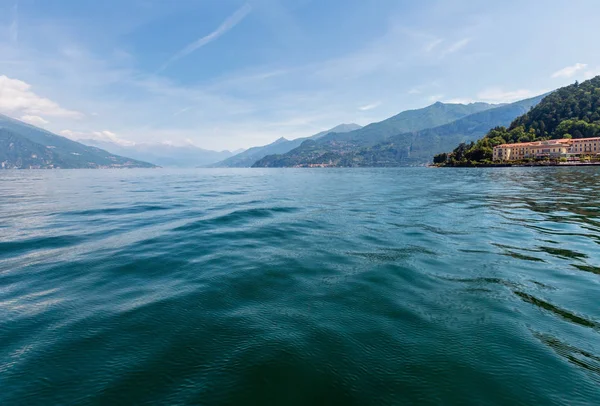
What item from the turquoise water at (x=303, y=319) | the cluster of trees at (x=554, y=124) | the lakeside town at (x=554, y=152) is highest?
the cluster of trees at (x=554, y=124)

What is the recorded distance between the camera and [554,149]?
124 metres

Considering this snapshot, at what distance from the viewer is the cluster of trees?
14225cm

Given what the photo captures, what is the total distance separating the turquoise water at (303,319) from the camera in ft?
12.5

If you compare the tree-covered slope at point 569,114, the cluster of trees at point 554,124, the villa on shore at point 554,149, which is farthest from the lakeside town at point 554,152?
the tree-covered slope at point 569,114

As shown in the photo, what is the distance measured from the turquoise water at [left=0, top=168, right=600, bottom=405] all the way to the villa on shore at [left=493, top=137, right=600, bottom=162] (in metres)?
157

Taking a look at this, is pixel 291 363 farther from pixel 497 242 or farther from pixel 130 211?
pixel 130 211

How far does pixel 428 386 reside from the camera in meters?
3.83

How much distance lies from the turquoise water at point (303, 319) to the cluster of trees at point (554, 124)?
160074mm

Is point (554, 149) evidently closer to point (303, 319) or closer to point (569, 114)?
point (569, 114)

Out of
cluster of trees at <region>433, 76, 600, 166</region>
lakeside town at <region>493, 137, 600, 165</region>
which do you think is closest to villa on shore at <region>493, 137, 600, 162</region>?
lakeside town at <region>493, 137, 600, 165</region>

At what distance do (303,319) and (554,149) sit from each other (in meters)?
171

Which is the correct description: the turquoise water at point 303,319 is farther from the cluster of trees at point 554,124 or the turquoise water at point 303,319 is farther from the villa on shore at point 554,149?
the cluster of trees at point 554,124

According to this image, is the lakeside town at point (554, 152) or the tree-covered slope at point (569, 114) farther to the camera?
the tree-covered slope at point (569, 114)

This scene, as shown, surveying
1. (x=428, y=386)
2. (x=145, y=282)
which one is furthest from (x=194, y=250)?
(x=428, y=386)
